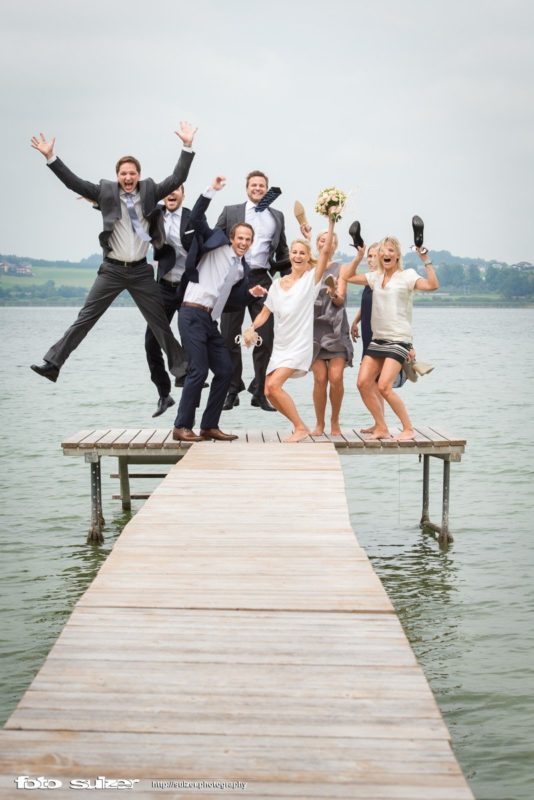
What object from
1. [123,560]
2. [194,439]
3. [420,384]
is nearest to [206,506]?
[123,560]

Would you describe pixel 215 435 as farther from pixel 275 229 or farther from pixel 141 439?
pixel 275 229

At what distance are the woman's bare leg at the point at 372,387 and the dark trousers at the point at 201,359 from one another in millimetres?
1277

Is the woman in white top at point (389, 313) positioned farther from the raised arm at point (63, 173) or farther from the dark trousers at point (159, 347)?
the raised arm at point (63, 173)

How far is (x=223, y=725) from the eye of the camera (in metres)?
4.50

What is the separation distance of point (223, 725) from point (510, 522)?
11.7 m

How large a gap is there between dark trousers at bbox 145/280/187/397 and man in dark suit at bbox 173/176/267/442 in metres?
0.45

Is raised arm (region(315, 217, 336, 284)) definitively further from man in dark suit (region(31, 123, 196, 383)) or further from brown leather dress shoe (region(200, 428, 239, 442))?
brown leather dress shoe (region(200, 428, 239, 442))

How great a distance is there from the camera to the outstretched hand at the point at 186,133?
1017 centimetres

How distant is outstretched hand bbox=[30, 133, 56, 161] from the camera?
399 inches

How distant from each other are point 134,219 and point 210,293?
3.04 ft

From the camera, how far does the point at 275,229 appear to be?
1170cm

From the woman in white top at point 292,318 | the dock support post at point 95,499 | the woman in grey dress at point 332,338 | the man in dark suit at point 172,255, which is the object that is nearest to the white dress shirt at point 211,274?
the man in dark suit at point 172,255

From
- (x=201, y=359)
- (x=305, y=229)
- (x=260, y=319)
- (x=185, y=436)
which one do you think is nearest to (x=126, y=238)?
(x=201, y=359)

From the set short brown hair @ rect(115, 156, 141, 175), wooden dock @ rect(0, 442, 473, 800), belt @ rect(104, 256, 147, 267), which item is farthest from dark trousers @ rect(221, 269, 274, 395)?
wooden dock @ rect(0, 442, 473, 800)
